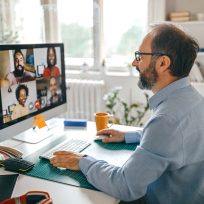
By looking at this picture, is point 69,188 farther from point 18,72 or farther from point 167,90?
point 18,72

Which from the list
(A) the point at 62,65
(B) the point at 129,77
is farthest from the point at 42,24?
(A) the point at 62,65

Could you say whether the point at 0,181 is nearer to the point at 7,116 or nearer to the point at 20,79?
the point at 7,116

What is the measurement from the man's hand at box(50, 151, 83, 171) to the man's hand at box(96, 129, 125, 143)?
0.96 ft

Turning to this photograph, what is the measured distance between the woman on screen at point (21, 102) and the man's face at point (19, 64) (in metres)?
0.06

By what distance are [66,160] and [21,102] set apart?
42 cm

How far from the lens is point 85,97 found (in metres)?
3.14

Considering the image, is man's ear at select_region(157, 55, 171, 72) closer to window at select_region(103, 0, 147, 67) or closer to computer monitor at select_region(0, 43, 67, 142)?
computer monitor at select_region(0, 43, 67, 142)

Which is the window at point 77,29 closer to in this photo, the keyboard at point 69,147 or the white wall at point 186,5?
the white wall at point 186,5

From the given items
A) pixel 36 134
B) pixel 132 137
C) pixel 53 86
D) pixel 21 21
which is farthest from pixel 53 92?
pixel 21 21

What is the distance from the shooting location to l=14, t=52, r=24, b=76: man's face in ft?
4.50

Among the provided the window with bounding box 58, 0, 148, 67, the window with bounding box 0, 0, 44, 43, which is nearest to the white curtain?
the window with bounding box 58, 0, 148, 67

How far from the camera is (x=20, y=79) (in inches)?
55.1

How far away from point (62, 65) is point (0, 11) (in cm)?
196

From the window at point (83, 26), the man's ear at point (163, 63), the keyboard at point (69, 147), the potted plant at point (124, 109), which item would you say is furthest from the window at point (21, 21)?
the man's ear at point (163, 63)
